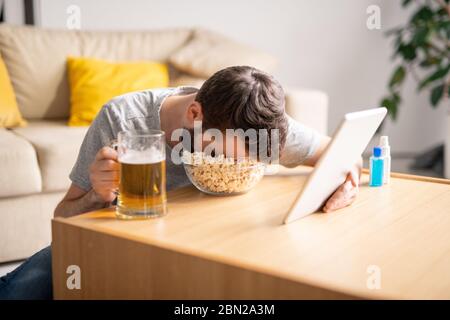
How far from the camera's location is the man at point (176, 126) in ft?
3.87

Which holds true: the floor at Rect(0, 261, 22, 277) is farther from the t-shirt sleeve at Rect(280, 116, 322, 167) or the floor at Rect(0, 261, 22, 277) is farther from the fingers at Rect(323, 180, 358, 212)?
the fingers at Rect(323, 180, 358, 212)

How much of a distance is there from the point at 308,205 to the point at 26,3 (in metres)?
2.45

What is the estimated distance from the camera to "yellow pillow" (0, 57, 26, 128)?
8.71 ft

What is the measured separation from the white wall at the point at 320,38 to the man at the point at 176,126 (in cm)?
210

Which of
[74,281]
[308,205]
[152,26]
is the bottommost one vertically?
[74,281]

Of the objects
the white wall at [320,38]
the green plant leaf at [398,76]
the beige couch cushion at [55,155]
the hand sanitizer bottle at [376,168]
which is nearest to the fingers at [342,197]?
the hand sanitizer bottle at [376,168]

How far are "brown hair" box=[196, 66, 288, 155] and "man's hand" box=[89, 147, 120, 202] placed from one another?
0.19m

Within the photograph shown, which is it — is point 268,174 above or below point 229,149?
below

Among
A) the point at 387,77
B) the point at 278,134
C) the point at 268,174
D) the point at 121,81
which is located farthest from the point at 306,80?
the point at 278,134

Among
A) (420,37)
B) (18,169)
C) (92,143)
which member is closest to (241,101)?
(92,143)

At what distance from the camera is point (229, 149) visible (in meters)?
1.25
